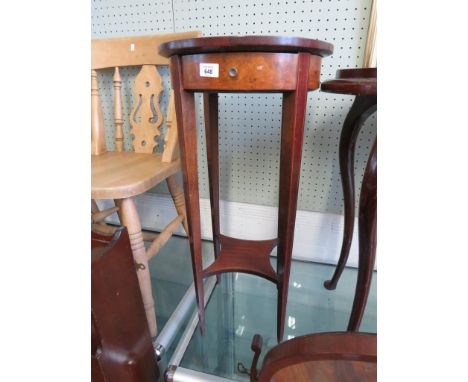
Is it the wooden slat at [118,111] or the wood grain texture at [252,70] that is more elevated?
the wood grain texture at [252,70]

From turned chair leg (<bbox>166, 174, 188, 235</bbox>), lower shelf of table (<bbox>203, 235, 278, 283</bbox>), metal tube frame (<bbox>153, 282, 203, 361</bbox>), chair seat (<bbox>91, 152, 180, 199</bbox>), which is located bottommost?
metal tube frame (<bbox>153, 282, 203, 361</bbox>)

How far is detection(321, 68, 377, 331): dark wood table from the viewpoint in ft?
2.01

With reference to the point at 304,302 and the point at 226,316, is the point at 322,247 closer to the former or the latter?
the point at 304,302

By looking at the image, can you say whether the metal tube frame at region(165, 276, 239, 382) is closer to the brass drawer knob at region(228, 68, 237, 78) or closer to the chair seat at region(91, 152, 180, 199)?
the chair seat at region(91, 152, 180, 199)

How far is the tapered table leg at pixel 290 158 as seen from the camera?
1.95ft

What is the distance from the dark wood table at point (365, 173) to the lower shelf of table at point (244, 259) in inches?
8.7

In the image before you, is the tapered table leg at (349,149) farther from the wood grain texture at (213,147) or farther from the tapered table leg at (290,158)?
the wood grain texture at (213,147)

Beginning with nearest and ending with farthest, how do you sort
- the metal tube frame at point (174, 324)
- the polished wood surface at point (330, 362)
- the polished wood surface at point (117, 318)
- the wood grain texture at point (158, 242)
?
the polished wood surface at point (330, 362) < the polished wood surface at point (117, 318) < the metal tube frame at point (174, 324) < the wood grain texture at point (158, 242)

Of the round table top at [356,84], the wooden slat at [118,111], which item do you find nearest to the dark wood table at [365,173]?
the round table top at [356,84]

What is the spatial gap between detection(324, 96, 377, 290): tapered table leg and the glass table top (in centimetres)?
10

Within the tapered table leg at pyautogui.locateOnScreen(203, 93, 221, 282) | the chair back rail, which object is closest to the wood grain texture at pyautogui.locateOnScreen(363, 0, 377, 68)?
the tapered table leg at pyautogui.locateOnScreen(203, 93, 221, 282)
